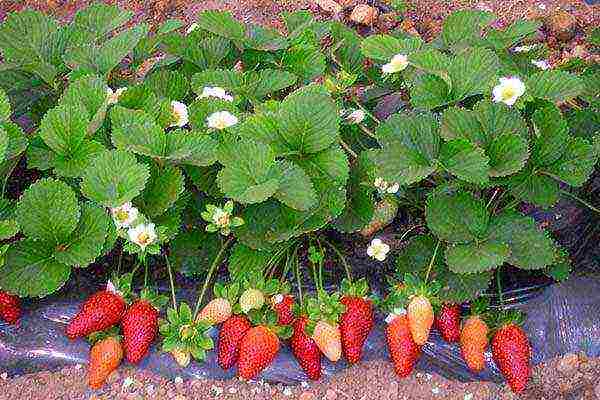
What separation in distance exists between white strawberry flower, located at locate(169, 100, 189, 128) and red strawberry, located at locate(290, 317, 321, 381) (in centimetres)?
50

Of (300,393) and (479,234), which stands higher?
(479,234)

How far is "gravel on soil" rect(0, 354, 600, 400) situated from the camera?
189 centimetres

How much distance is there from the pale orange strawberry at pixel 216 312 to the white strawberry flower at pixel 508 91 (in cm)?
72

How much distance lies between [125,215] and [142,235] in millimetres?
54

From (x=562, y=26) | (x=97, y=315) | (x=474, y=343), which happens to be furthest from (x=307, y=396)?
(x=562, y=26)

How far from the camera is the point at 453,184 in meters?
1.86

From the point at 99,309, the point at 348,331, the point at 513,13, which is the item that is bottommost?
the point at 513,13

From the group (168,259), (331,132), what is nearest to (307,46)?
(331,132)

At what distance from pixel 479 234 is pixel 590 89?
20.4 inches

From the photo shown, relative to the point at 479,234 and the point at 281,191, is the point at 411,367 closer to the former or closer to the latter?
the point at 479,234

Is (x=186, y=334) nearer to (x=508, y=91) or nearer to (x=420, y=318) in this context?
(x=420, y=318)

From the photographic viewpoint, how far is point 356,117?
2023mm

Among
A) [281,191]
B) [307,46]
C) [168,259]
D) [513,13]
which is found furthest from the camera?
[513,13]

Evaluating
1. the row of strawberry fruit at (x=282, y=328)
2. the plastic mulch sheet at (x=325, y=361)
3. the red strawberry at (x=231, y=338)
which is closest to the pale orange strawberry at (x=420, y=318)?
the row of strawberry fruit at (x=282, y=328)
